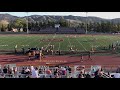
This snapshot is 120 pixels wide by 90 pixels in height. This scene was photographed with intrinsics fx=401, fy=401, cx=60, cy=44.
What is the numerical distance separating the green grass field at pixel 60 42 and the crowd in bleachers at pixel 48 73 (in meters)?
0.87

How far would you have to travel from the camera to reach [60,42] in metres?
11.7

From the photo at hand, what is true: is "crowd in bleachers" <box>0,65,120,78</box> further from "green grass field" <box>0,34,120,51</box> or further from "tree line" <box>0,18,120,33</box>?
"tree line" <box>0,18,120,33</box>

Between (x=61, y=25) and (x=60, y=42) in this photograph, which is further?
(x=60, y=42)

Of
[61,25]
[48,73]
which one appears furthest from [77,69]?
[61,25]

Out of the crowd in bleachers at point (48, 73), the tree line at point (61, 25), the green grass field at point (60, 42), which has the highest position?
the tree line at point (61, 25)

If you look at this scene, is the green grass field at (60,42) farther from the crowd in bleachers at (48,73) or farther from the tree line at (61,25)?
the crowd in bleachers at (48,73)

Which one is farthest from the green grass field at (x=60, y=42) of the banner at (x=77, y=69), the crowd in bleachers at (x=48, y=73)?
Answer: the banner at (x=77, y=69)

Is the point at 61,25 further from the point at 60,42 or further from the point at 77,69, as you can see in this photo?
the point at 77,69

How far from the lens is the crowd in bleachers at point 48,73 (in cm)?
973

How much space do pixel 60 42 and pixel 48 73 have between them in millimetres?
1972

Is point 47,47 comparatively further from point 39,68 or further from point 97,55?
point 97,55

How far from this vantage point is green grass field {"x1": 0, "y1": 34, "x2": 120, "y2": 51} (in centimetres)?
1119
